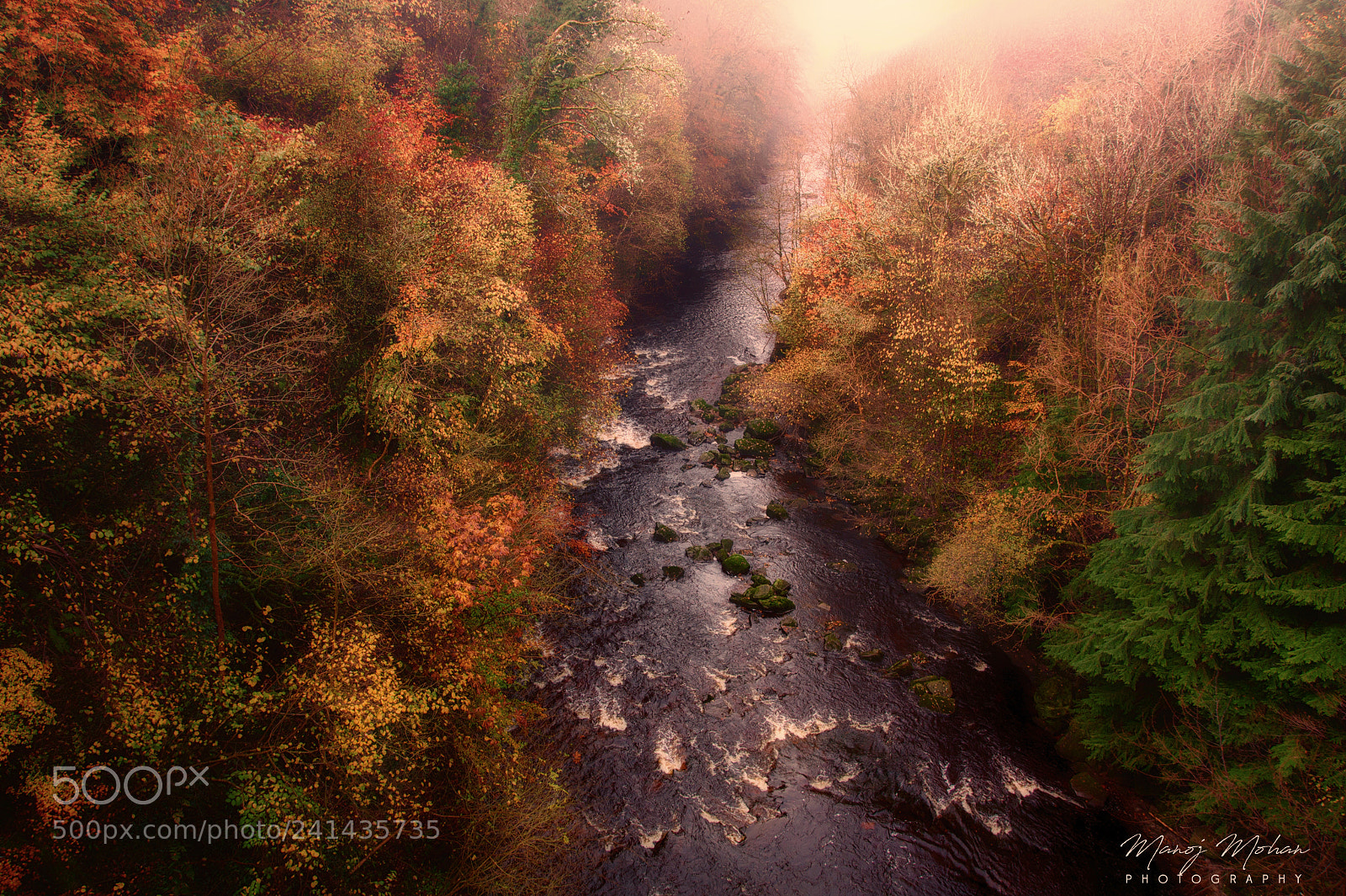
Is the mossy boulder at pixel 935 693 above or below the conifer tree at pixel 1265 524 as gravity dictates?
below

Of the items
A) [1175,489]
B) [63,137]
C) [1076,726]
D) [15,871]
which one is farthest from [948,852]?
[63,137]

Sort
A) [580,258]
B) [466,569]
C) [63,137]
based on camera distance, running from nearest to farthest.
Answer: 1. [63,137]
2. [466,569]
3. [580,258]

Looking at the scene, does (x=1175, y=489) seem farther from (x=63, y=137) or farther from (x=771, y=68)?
(x=771, y=68)

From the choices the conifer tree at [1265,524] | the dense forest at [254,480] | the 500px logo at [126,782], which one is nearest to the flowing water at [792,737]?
the dense forest at [254,480]

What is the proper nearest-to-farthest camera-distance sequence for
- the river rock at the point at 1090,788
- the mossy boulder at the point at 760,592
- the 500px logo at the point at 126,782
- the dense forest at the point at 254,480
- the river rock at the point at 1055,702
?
the 500px logo at the point at 126,782 < the dense forest at the point at 254,480 < the river rock at the point at 1090,788 < the river rock at the point at 1055,702 < the mossy boulder at the point at 760,592

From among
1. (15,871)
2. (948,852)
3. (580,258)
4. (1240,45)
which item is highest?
(1240,45)

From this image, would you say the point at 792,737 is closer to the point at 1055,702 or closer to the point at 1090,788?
the point at 1090,788
